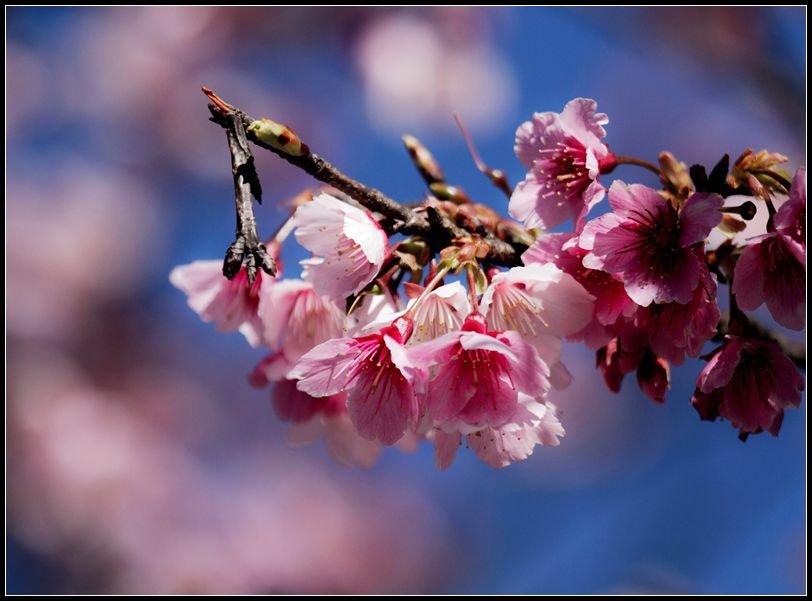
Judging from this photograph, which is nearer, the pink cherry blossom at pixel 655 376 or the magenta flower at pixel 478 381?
the magenta flower at pixel 478 381

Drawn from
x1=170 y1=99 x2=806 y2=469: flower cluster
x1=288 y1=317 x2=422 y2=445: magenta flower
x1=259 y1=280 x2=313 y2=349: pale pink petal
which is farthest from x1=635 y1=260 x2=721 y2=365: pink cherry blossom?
x1=259 y1=280 x2=313 y2=349: pale pink petal

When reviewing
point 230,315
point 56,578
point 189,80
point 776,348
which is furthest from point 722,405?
point 189,80

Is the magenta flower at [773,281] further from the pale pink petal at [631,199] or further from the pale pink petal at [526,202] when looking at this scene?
the pale pink petal at [526,202]

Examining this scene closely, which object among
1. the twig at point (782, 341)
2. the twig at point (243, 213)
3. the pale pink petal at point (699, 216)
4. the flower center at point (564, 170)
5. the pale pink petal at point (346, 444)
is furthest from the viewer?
the pale pink petal at point (346, 444)

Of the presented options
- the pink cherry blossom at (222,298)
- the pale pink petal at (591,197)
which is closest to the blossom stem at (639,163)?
the pale pink petal at (591,197)

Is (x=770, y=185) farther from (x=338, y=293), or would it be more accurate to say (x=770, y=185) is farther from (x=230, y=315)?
(x=230, y=315)

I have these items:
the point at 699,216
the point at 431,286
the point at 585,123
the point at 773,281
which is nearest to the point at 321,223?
the point at 431,286

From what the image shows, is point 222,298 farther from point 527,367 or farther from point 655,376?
point 655,376
